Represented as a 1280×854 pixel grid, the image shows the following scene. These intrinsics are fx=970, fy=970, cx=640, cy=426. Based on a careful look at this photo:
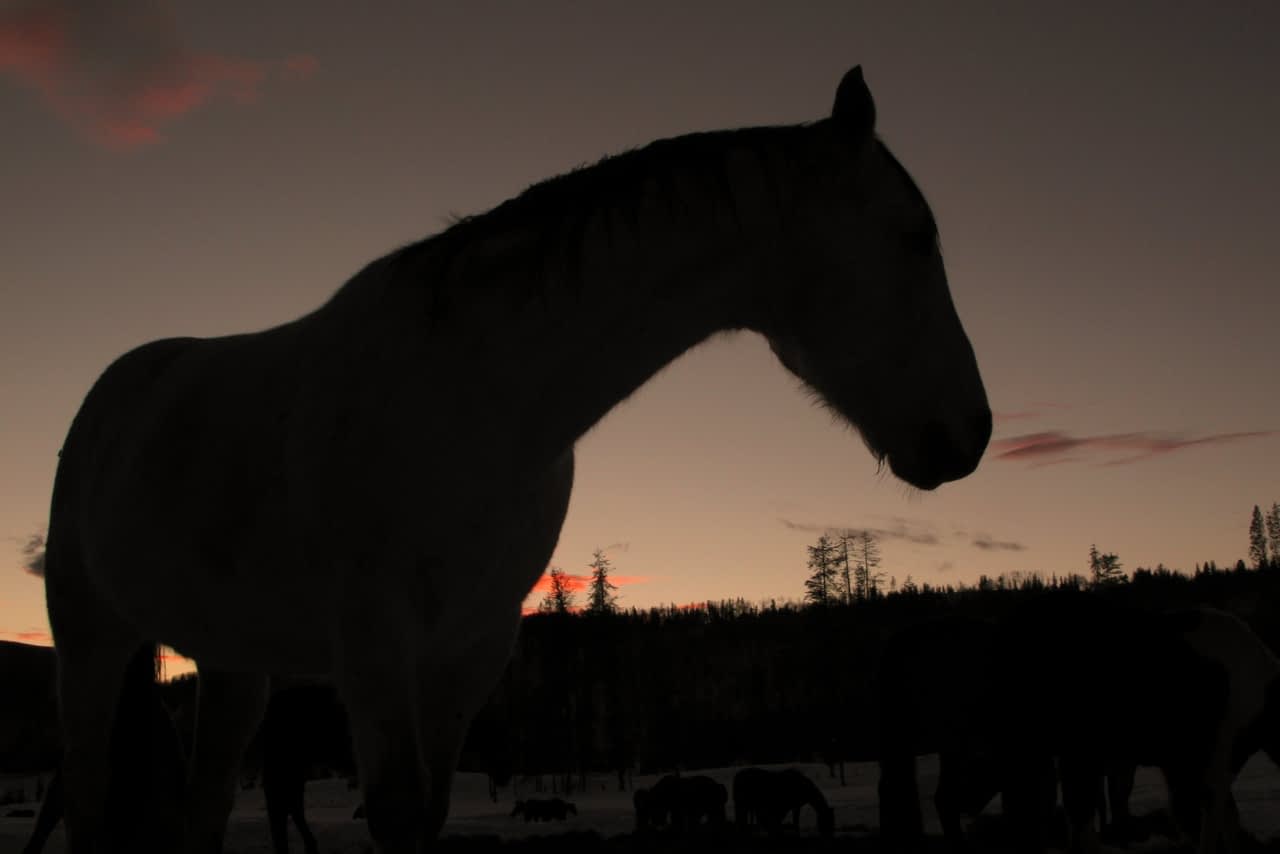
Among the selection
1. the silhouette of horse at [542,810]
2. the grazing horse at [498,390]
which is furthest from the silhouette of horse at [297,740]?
the silhouette of horse at [542,810]

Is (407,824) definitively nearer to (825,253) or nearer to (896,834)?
(825,253)

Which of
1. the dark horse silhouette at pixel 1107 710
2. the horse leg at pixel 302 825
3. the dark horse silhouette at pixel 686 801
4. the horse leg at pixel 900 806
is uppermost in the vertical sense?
the dark horse silhouette at pixel 1107 710

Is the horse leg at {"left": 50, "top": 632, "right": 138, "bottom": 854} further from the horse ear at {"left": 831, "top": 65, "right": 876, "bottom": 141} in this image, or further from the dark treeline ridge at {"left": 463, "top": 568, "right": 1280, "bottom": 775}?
the dark treeline ridge at {"left": 463, "top": 568, "right": 1280, "bottom": 775}

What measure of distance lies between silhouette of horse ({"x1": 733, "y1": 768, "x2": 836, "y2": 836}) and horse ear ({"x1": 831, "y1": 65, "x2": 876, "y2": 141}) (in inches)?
705

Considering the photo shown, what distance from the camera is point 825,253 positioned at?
2.23m

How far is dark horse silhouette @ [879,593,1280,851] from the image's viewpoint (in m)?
6.49

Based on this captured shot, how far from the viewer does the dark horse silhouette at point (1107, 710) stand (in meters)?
6.49

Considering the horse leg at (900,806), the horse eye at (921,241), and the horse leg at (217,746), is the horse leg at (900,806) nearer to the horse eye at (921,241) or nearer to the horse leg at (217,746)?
the horse leg at (217,746)

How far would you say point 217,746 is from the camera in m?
3.27

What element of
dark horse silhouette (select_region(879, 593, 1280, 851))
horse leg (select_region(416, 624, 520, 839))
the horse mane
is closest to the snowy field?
dark horse silhouette (select_region(879, 593, 1280, 851))

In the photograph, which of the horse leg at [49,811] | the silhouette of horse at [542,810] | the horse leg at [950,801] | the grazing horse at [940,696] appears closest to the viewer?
the horse leg at [49,811]

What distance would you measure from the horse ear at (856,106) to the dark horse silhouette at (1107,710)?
5.10 meters

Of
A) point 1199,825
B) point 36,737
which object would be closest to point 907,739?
point 1199,825

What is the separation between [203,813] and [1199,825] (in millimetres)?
6713
